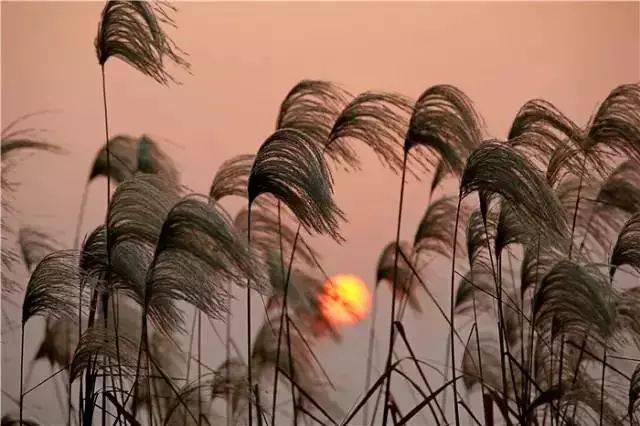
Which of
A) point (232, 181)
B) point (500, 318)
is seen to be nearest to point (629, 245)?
point (500, 318)

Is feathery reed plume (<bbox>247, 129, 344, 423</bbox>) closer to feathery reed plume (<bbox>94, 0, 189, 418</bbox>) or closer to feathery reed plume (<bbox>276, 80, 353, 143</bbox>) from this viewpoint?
feathery reed plume (<bbox>276, 80, 353, 143</bbox>)

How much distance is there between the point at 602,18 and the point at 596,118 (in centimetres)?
31

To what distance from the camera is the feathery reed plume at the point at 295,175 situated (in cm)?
158

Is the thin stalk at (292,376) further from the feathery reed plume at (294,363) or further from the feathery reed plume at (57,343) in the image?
the feathery reed plume at (57,343)

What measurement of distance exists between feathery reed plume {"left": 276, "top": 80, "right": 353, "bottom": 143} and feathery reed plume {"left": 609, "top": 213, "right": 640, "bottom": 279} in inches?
25.4

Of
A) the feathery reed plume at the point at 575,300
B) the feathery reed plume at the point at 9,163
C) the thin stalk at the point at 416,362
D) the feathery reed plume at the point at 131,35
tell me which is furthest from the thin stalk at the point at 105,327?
the feathery reed plume at the point at 575,300

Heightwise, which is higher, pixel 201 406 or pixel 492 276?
pixel 492 276

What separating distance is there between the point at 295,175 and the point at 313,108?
0.91ft

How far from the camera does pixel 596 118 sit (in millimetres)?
1785

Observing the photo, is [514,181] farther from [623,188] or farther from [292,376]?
[292,376]

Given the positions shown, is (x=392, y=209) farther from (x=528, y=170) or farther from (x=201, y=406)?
(x=201, y=406)

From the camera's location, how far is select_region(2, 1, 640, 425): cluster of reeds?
5.41 feet

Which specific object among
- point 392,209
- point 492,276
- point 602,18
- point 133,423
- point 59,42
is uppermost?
point 602,18

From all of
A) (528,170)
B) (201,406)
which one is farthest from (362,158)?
(201,406)
